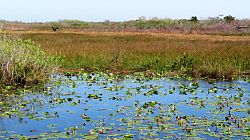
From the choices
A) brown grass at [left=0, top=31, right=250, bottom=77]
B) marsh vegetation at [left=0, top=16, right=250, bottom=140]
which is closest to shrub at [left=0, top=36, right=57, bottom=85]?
marsh vegetation at [left=0, top=16, right=250, bottom=140]

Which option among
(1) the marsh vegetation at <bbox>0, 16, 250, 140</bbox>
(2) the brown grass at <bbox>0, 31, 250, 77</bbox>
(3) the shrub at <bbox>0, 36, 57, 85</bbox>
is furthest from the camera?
(2) the brown grass at <bbox>0, 31, 250, 77</bbox>

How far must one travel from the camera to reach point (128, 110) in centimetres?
1312

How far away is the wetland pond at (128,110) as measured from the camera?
10469 millimetres

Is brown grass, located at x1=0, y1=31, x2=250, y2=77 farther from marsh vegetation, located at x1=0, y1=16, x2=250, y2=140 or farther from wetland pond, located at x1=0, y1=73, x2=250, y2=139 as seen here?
wetland pond, located at x1=0, y1=73, x2=250, y2=139

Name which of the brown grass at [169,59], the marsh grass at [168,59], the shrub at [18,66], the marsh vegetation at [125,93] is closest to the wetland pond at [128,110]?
the marsh vegetation at [125,93]

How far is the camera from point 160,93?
53.6 ft

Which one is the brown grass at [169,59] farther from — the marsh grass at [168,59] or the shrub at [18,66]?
the shrub at [18,66]

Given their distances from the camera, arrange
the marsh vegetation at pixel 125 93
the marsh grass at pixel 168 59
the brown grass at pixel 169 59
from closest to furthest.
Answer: the marsh vegetation at pixel 125 93 < the marsh grass at pixel 168 59 < the brown grass at pixel 169 59

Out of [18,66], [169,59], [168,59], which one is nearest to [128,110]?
[18,66]

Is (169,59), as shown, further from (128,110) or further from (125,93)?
(128,110)

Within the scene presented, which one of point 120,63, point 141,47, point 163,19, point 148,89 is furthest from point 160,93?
point 163,19

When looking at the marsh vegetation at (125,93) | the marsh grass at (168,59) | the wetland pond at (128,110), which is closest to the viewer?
the wetland pond at (128,110)

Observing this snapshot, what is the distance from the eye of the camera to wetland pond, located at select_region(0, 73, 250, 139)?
10469mm

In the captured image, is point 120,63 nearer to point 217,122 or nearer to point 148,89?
point 148,89
